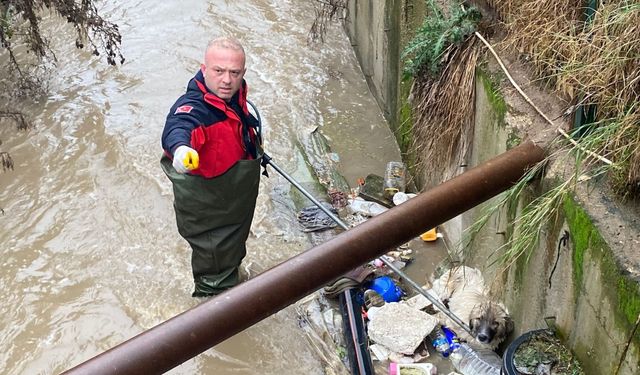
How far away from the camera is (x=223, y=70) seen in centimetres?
371

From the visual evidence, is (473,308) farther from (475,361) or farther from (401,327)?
(401,327)

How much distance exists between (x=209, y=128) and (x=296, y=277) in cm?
154

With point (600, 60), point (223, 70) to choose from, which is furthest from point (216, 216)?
point (600, 60)

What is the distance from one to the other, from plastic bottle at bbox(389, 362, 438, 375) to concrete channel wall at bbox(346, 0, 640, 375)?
0.54 meters

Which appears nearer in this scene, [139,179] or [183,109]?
[183,109]

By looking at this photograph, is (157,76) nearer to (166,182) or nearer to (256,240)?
(166,182)

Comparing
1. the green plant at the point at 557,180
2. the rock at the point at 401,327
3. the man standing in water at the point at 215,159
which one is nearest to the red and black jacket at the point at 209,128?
the man standing in water at the point at 215,159

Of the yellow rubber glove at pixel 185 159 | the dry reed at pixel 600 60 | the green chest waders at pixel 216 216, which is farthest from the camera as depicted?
the green chest waders at pixel 216 216

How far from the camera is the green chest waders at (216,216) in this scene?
3.88 meters

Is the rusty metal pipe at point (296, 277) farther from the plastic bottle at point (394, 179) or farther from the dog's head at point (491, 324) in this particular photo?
the plastic bottle at point (394, 179)

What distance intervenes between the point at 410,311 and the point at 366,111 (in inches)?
124

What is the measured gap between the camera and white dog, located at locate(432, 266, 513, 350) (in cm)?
368

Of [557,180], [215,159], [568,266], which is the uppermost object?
[557,180]

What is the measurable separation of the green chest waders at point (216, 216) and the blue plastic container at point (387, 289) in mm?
916
